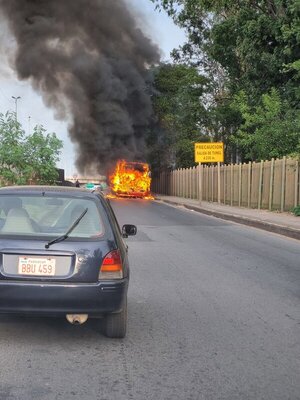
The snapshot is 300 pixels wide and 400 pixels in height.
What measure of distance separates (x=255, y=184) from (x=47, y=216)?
22674 mm

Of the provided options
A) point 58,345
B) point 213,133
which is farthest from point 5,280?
point 213,133

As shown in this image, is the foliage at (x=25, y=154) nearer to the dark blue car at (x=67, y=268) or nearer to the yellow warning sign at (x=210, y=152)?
the dark blue car at (x=67, y=268)

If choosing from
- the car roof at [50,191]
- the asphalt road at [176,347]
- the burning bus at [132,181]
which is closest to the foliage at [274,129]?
the asphalt road at [176,347]

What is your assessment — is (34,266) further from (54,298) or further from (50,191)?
(50,191)

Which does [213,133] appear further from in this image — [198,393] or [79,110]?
[198,393]

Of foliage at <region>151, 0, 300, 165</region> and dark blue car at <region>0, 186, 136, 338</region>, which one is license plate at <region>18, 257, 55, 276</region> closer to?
dark blue car at <region>0, 186, 136, 338</region>

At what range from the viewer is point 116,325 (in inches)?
200

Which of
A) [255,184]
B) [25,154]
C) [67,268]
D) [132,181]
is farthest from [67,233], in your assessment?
[132,181]

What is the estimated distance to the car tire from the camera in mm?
5039

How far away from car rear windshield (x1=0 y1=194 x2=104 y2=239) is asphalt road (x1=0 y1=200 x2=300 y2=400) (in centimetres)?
89

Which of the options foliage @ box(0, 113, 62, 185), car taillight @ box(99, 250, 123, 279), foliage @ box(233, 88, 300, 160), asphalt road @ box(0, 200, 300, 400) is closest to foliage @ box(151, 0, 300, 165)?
foliage @ box(233, 88, 300, 160)

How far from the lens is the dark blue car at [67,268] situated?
466cm

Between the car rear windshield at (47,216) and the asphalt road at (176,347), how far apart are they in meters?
0.89

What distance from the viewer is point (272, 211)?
24.5 m
